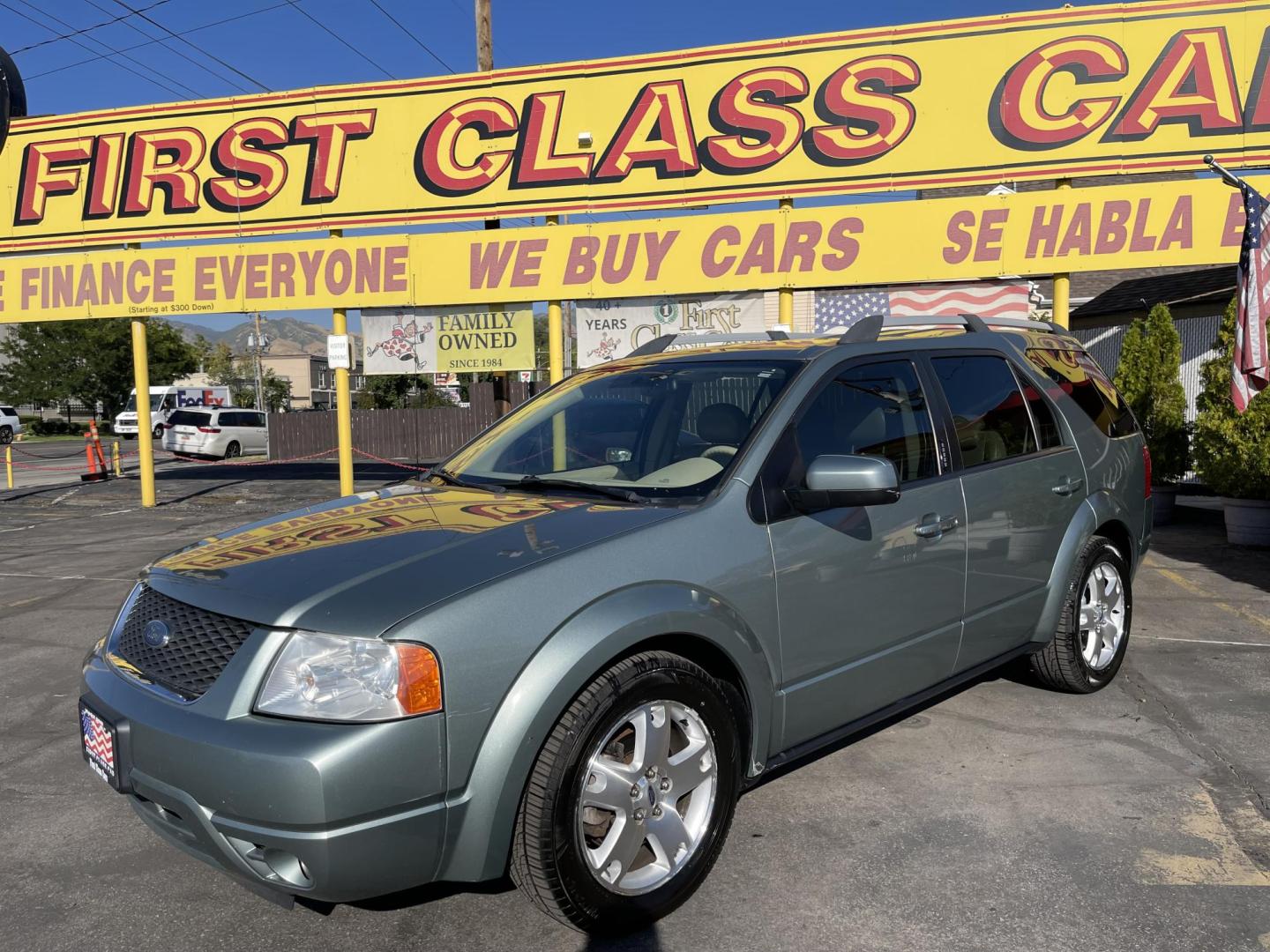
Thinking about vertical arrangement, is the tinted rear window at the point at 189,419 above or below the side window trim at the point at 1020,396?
below

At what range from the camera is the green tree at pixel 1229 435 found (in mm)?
8805

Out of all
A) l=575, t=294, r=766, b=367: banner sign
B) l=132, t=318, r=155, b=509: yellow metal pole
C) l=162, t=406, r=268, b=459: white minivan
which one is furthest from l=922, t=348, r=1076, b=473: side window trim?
l=162, t=406, r=268, b=459: white minivan

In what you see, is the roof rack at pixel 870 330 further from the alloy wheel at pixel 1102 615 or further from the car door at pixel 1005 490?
the alloy wheel at pixel 1102 615

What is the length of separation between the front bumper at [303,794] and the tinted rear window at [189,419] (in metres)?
30.7

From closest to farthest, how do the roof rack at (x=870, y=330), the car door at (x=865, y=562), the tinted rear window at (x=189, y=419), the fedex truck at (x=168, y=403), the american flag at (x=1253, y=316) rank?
the car door at (x=865, y=562) → the roof rack at (x=870, y=330) → the american flag at (x=1253, y=316) → the tinted rear window at (x=189, y=419) → the fedex truck at (x=168, y=403)

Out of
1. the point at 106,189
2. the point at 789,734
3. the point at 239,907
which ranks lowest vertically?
the point at 239,907

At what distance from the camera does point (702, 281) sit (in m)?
12.0

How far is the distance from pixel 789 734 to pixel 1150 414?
9.07 metres

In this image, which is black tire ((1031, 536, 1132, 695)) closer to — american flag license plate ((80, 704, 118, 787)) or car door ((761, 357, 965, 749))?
car door ((761, 357, 965, 749))

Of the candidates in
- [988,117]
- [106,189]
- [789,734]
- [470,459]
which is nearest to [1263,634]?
[789,734]

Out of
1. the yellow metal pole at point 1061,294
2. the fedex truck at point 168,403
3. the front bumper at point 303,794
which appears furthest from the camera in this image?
the fedex truck at point 168,403

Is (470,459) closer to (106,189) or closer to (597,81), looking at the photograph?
(597,81)

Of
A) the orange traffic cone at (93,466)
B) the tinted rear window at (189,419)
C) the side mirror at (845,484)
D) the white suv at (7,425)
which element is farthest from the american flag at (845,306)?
the white suv at (7,425)

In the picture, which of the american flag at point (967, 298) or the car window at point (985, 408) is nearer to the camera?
the car window at point (985, 408)
